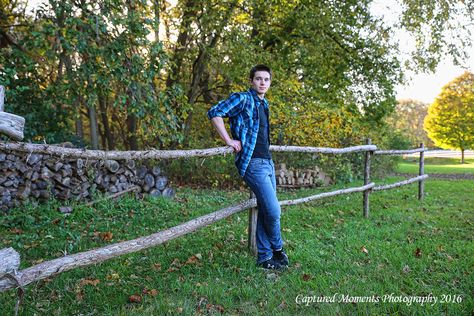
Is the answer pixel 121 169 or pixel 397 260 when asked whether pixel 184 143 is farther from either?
pixel 397 260

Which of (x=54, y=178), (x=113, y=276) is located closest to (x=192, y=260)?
(x=113, y=276)

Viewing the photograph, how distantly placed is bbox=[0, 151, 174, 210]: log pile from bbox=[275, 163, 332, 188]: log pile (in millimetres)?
4609

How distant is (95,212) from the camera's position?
262 inches

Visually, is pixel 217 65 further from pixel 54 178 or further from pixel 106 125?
pixel 54 178

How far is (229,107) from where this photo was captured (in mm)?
3719

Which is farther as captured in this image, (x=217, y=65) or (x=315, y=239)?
(x=217, y=65)

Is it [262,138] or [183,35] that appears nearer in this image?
[262,138]

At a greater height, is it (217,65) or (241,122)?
(217,65)

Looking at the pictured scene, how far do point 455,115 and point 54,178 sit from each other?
106 ft

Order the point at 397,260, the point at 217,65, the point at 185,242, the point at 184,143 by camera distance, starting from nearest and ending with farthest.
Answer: the point at 397,260 → the point at 185,242 → the point at 217,65 → the point at 184,143

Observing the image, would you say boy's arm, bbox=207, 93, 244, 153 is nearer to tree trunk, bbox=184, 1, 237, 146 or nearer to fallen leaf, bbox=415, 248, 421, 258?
fallen leaf, bbox=415, 248, 421, 258

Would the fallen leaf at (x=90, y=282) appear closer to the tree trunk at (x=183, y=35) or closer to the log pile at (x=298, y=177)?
the tree trunk at (x=183, y=35)

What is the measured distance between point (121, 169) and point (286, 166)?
213 inches

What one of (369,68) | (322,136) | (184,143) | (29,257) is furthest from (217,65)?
(29,257)
